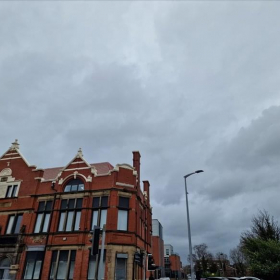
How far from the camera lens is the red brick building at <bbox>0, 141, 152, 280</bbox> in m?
24.2

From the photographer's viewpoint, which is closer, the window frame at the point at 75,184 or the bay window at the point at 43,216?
the bay window at the point at 43,216

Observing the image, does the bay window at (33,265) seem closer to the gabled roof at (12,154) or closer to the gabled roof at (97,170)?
the gabled roof at (97,170)

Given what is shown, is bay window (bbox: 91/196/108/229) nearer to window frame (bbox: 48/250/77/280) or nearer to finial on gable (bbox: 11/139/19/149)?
window frame (bbox: 48/250/77/280)

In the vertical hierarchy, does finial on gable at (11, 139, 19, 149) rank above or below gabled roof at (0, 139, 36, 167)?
above

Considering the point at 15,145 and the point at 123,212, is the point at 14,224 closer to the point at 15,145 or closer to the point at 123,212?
the point at 15,145

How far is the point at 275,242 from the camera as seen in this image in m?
32.1

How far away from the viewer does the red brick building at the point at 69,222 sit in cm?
2417

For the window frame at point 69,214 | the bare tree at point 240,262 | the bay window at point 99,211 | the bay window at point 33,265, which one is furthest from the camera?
the bare tree at point 240,262

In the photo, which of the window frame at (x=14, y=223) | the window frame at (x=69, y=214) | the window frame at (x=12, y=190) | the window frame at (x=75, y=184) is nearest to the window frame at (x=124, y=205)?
the window frame at (x=69, y=214)

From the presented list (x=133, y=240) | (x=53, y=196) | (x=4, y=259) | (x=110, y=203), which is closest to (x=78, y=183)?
(x=53, y=196)

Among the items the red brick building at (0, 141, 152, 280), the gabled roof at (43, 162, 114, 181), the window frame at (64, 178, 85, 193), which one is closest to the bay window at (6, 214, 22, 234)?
the red brick building at (0, 141, 152, 280)

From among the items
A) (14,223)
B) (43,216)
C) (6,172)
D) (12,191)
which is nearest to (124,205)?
(43,216)

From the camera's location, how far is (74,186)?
28391 mm

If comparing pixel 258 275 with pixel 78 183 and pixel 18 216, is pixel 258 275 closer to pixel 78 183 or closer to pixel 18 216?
pixel 78 183
